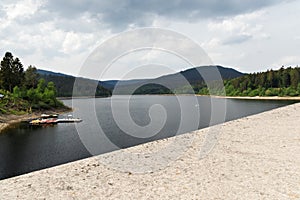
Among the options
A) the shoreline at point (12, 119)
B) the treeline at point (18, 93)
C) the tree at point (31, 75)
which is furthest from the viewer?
the tree at point (31, 75)

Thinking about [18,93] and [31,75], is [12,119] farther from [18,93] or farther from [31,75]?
[31,75]

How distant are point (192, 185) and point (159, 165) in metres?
2.37

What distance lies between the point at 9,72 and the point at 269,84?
3337 inches

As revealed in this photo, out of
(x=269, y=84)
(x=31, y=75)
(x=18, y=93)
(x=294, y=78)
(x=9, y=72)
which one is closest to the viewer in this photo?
(x=18, y=93)

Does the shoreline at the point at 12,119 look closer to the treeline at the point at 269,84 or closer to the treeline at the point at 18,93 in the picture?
the treeline at the point at 18,93

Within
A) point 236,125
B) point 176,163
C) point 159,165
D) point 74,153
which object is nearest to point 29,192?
point 159,165

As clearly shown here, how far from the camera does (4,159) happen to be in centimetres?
1786

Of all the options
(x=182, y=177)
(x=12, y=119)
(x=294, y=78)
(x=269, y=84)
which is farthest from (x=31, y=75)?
(x=294, y=78)

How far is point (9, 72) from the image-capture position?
1980 inches

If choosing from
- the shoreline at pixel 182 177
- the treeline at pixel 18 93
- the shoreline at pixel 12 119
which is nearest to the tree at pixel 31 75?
the treeline at pixel 18 93

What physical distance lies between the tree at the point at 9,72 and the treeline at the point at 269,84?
7849 cm

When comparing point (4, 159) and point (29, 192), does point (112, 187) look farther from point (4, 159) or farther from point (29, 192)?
point (4, 159)

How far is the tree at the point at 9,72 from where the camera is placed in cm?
4916

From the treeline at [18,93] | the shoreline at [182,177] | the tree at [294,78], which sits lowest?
the shoreline at [182,177]
